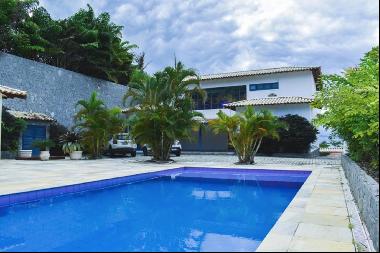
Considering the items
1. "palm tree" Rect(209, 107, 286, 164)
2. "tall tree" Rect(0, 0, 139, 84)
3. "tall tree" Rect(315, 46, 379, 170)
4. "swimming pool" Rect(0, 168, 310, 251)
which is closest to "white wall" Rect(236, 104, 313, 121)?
"palm tree" Rect(209, 107, 286, 164)

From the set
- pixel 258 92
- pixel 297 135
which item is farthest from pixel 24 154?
pixel 258 92

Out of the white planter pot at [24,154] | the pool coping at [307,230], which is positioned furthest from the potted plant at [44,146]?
the pool coping at [307,230]

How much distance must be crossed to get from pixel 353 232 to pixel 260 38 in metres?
17.1

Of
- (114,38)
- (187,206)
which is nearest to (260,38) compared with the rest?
(114,38)

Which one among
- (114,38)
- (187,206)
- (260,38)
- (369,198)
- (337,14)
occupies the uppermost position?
(114,38)

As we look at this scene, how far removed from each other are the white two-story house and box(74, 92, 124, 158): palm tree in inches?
370

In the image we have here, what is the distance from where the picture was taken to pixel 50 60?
87.4 feet

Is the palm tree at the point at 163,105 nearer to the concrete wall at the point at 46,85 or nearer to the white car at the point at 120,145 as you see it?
the white car at the point at 120,145

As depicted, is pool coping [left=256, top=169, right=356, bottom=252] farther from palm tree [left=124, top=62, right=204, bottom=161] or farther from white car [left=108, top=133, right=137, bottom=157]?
white car [left=108, top=133, right=137, bottom=157]

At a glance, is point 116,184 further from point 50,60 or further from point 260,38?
point 50,60

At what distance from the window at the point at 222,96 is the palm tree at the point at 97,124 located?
13.2m

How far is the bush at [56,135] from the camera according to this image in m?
21.4

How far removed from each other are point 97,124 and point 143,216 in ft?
43.0

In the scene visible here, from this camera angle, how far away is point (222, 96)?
31.7 metres
